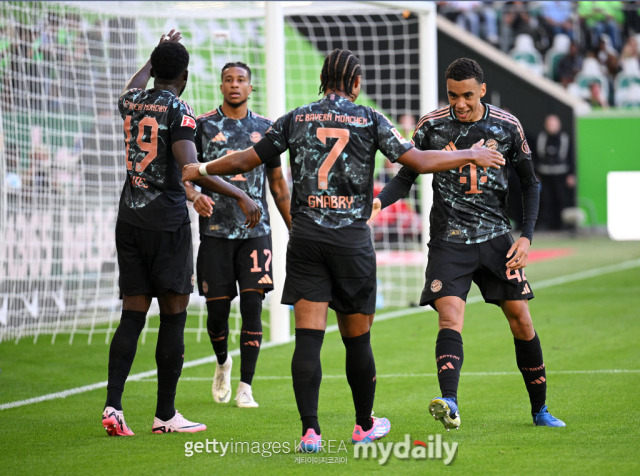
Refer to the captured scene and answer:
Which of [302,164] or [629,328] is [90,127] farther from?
[302,164]

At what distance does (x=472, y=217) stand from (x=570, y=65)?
23.4 meters

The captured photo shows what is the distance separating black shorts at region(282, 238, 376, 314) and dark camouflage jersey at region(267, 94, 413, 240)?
9cm

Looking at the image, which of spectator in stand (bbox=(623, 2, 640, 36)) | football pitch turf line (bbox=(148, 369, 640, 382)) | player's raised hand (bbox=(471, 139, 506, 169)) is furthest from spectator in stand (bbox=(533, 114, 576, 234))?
player's raised hand (bbox=(471, 139, 506, 169))

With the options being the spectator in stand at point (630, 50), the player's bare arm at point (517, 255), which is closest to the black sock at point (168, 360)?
the player's bare arm at point (517, 255)

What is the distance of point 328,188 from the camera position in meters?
5.08

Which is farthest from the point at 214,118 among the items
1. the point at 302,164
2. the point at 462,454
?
the point at 462,454

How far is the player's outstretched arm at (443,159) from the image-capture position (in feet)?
16.6

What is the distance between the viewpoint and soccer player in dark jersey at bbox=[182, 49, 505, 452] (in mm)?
5062

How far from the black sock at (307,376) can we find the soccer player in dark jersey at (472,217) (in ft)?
2.50

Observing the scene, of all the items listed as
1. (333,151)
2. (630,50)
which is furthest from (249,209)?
(630,50)

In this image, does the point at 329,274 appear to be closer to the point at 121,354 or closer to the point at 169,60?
the point at 121,354

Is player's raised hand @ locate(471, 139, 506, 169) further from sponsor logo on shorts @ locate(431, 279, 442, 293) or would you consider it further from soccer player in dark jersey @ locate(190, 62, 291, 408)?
soccer player in dark jersey @ locate(190, 62, 291, 408)

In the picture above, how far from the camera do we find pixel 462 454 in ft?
16.8

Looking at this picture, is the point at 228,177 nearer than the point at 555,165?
Yes
